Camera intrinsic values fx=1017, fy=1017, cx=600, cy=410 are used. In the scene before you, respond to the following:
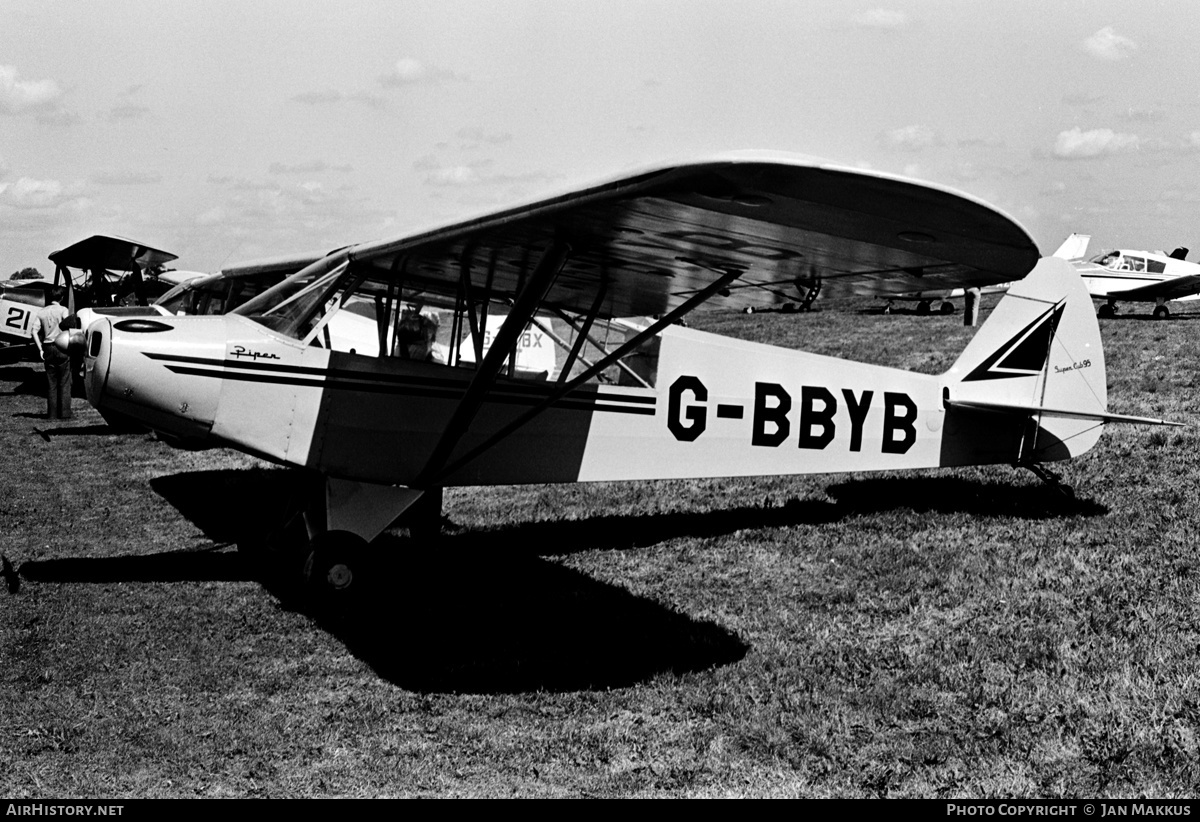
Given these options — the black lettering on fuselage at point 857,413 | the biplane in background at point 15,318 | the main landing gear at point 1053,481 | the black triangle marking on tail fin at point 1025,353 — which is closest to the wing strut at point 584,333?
the black lettering on fuselage at point 857,413

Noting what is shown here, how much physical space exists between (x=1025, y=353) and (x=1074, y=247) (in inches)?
1074

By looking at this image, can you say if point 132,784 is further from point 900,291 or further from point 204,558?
point 900,291

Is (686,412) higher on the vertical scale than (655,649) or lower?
higher

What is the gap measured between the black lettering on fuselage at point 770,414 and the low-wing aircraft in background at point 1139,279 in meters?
20.3

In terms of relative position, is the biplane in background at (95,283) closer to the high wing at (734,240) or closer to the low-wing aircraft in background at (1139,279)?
the high wing at (734,240)

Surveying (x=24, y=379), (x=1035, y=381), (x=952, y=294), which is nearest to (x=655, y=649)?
(x=1035, y=381)

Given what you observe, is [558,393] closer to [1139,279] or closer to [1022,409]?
[1022,409]

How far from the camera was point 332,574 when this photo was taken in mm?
6422

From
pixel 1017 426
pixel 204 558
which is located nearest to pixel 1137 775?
pixel 1017 426

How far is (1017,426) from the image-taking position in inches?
341

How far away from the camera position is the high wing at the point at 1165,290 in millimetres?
24188

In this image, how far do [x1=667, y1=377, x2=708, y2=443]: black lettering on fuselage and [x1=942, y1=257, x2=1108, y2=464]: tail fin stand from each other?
2.28 m

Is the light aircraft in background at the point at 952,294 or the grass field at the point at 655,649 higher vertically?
the light aircraft in background at the point at 952,294

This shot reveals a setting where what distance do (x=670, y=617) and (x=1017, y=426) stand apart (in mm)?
4058
